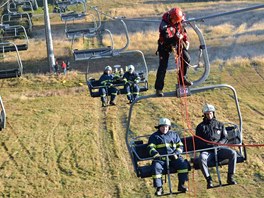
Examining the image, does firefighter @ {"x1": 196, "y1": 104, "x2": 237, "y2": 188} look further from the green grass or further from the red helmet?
the green grass

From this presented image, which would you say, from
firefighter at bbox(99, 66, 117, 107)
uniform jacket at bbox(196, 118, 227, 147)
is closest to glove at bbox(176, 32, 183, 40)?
uniform jacket at bbox(196, 118, 227, 147)

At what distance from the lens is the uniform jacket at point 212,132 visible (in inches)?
445

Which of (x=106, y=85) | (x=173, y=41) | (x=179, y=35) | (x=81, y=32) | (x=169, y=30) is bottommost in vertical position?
(x=106, y=85)

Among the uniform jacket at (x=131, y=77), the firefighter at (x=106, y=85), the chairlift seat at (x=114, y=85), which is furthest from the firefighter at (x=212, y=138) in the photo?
the firefighter at (x=106, y=85)

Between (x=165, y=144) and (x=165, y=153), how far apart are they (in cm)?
20

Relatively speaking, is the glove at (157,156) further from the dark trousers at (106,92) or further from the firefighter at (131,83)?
the dark trousers at (106,92)

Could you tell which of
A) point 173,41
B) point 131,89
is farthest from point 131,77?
point 173,41

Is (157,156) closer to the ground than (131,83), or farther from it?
farther from it

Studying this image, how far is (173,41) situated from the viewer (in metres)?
10.6

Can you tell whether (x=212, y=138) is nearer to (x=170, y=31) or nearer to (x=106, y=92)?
(x=170, y=31)

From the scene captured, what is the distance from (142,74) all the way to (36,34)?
81.8ft

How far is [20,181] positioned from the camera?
17875 mm

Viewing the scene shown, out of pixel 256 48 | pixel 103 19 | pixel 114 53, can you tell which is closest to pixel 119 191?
pixel 114 53

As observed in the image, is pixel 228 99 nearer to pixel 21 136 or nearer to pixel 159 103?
pixel 159 103
